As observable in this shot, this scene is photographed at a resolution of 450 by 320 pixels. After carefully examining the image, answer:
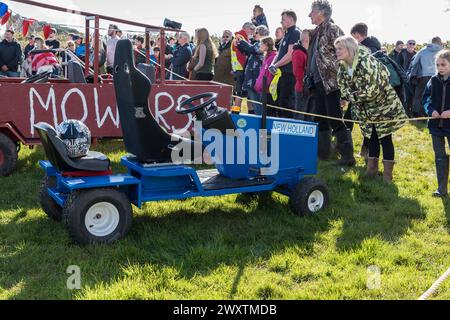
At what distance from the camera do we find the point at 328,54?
7.35 m

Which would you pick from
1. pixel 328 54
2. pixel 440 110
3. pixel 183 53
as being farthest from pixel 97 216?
pixel 183 53

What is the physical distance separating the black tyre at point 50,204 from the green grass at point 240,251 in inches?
5.2

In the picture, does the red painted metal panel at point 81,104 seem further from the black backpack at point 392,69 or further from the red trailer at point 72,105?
the black backpack at point 392,69

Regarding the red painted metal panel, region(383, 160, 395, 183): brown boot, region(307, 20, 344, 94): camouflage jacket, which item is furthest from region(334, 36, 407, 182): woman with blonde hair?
the red painted metal panel

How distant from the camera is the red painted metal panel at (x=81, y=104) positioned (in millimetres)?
6875

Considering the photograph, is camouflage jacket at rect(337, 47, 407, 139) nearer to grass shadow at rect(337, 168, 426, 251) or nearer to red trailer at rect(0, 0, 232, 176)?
grass shadow at rect(337, 168, 426, 251)

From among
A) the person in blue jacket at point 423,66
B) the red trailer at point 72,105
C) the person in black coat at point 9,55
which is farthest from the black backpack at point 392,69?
the person in black coat at point 9,55

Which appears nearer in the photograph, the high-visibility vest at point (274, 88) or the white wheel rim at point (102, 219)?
the white wheel rim at point (102, 219)

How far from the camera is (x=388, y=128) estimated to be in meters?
6.63

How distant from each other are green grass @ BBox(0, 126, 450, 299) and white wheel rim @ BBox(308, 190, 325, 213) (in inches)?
4.4

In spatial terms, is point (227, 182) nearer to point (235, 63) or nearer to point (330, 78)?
point (330, 78)

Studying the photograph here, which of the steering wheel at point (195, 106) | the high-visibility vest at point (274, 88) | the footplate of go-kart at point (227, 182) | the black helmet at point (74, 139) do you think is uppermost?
the high-visibility vest at point (274, 88)

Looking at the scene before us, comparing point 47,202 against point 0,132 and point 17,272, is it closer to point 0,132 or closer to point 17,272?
point 17,272
